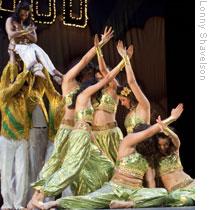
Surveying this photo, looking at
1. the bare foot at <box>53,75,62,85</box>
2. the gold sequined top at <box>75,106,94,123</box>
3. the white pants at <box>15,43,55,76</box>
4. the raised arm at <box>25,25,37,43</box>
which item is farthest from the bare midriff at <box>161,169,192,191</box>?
the raised arm at <box>25,25,37,43</box>

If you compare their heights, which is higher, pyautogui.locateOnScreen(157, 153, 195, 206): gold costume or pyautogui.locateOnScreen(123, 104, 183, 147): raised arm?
pyautogui.locateOnScreen(123, 104, 183, 147): raised arm

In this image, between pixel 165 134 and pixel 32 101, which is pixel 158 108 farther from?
pixel 32 101

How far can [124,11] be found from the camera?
20.9 feet

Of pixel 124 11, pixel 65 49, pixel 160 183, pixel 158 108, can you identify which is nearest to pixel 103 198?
pixel 160 183

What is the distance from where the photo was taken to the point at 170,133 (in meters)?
6.17

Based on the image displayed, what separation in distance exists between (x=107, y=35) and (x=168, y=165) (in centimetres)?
141

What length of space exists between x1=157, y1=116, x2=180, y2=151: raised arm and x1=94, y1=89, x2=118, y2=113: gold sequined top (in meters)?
0.47

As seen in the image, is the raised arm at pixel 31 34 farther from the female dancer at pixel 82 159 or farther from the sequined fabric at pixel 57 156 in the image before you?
the sequined fabric at pixel 57 156

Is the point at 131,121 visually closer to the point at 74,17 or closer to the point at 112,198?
the point at 112,198

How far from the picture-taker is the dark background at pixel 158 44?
20.6 ft

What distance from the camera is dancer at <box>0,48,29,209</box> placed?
593 cm

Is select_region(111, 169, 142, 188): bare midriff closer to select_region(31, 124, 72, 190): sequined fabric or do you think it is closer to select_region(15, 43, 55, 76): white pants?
select_region(31, 124, 72, 190): sequined fabric

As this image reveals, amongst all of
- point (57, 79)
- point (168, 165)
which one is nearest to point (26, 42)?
point (57, 79)

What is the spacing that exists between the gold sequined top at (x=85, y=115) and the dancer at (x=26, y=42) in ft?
1.24
